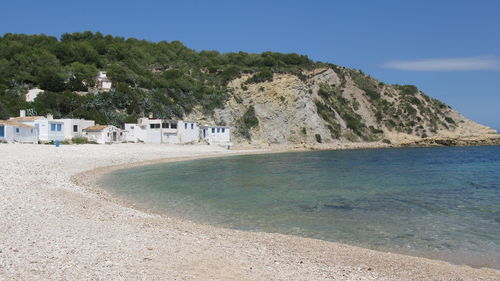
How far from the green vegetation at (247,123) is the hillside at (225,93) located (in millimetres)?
159

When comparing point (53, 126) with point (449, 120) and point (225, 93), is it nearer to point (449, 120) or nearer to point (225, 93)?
point (225, 93)

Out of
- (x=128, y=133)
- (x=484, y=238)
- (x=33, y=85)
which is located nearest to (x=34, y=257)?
(x=484, y=238)

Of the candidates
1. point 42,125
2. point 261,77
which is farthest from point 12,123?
point 261,77

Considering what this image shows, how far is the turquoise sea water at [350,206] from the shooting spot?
10.4 m

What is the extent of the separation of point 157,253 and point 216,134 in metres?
51.2

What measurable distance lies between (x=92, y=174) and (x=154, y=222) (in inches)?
599

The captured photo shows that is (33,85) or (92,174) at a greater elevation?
(33,85)

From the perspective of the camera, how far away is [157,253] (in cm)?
759

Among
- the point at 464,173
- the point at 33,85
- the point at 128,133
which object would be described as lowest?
the point at 464,173

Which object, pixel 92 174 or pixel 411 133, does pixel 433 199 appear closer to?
pixel 92 174

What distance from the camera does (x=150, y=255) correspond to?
292 inches

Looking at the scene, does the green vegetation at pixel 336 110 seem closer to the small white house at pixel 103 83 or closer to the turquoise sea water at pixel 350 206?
the small white house at pixel 103 83

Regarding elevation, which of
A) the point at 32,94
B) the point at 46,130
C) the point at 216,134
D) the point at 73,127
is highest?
the point at 32,94

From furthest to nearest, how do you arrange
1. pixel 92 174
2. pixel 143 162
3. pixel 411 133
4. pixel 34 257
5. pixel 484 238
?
pixel 411 133 < pixel 143 162 < pixel 92 174 < pixel 484 238 < pixel 34 257
